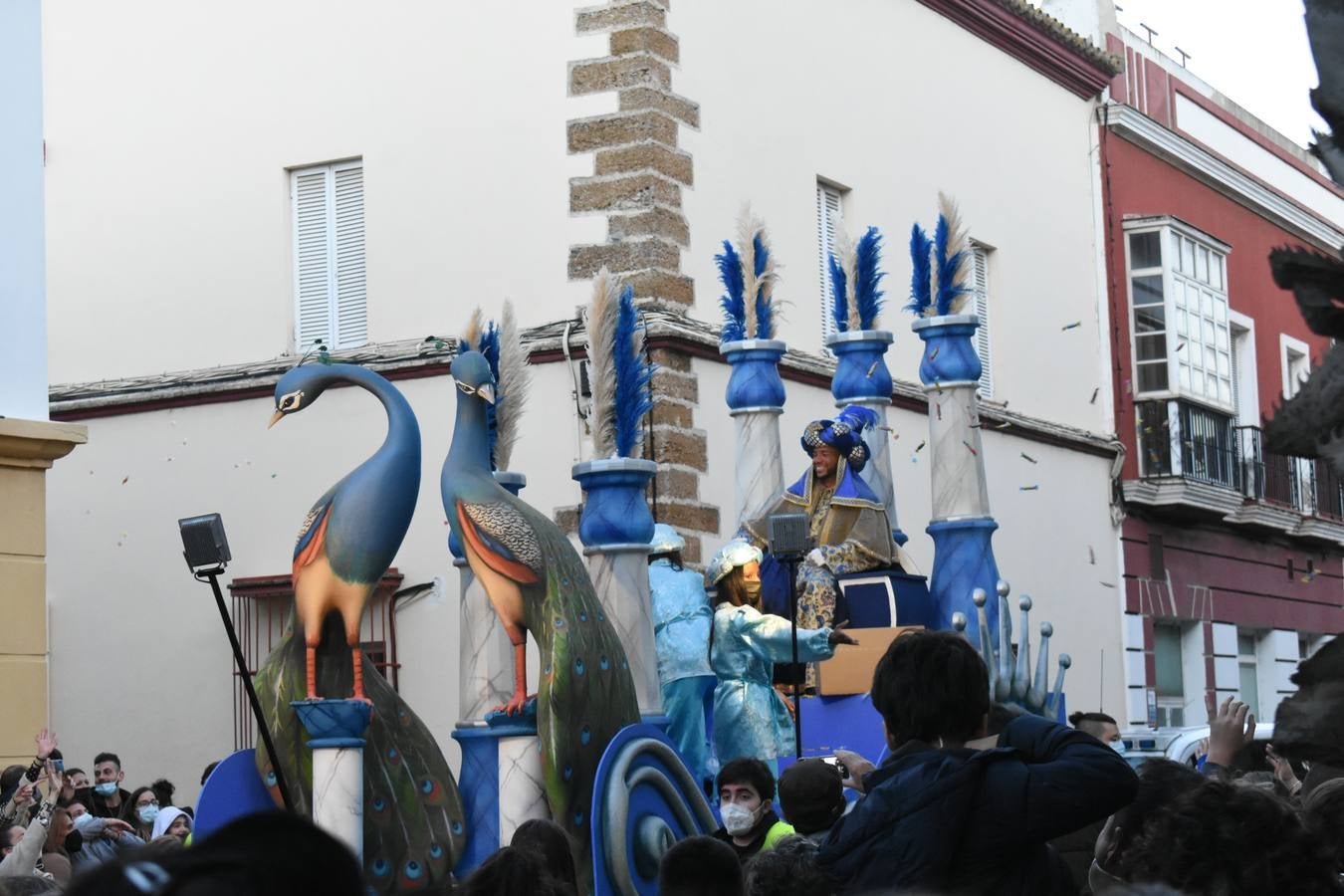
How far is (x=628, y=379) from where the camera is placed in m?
7.66

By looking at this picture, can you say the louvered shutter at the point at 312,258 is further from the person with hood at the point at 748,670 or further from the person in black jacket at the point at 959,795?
the person in black jacket at the point at 959,795

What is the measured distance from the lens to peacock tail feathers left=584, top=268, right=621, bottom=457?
24.9 ft

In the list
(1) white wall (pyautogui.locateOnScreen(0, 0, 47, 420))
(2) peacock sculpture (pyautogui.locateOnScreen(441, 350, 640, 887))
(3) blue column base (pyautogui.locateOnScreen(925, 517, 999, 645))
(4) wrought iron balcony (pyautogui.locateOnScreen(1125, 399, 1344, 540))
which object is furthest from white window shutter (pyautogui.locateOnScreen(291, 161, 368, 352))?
(4) wrought iron balcony (pyautogui.locateOnScreen(1125, 399, 1344, 540))

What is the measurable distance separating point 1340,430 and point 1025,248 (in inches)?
611

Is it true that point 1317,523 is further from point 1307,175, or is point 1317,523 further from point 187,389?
point 187,389

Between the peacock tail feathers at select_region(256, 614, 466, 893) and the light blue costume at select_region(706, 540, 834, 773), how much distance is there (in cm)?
173

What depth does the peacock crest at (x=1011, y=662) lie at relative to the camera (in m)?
8.27

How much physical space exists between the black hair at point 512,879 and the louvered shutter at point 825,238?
11157mm

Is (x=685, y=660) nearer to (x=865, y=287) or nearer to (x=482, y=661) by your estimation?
(x=482, y=661)

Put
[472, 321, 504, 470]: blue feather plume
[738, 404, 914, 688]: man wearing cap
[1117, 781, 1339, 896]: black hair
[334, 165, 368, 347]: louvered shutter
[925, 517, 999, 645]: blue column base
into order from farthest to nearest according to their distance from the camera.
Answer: [334, 165, 368, 347]: louvered shutter, [925, 517, 999, 645]: blue column base, [738, 404, 914, 688]: man wearing cap, [472, 321, 504, 470]: blue feather plume, [1117, 781, 1339, 896]: black hair

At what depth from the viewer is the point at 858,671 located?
8555mm

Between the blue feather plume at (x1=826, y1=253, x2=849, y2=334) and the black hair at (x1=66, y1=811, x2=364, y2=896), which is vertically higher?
the blue feather plume at (x1=826, y1=253, x2=849, y2=334)

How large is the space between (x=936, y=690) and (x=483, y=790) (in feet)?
11.4

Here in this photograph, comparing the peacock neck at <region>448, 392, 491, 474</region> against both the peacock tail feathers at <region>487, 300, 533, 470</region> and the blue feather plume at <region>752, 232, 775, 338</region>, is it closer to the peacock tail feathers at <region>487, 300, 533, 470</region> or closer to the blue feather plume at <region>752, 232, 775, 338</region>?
the peacock tail feathers at <region>487, 300, 533, 470</region>
